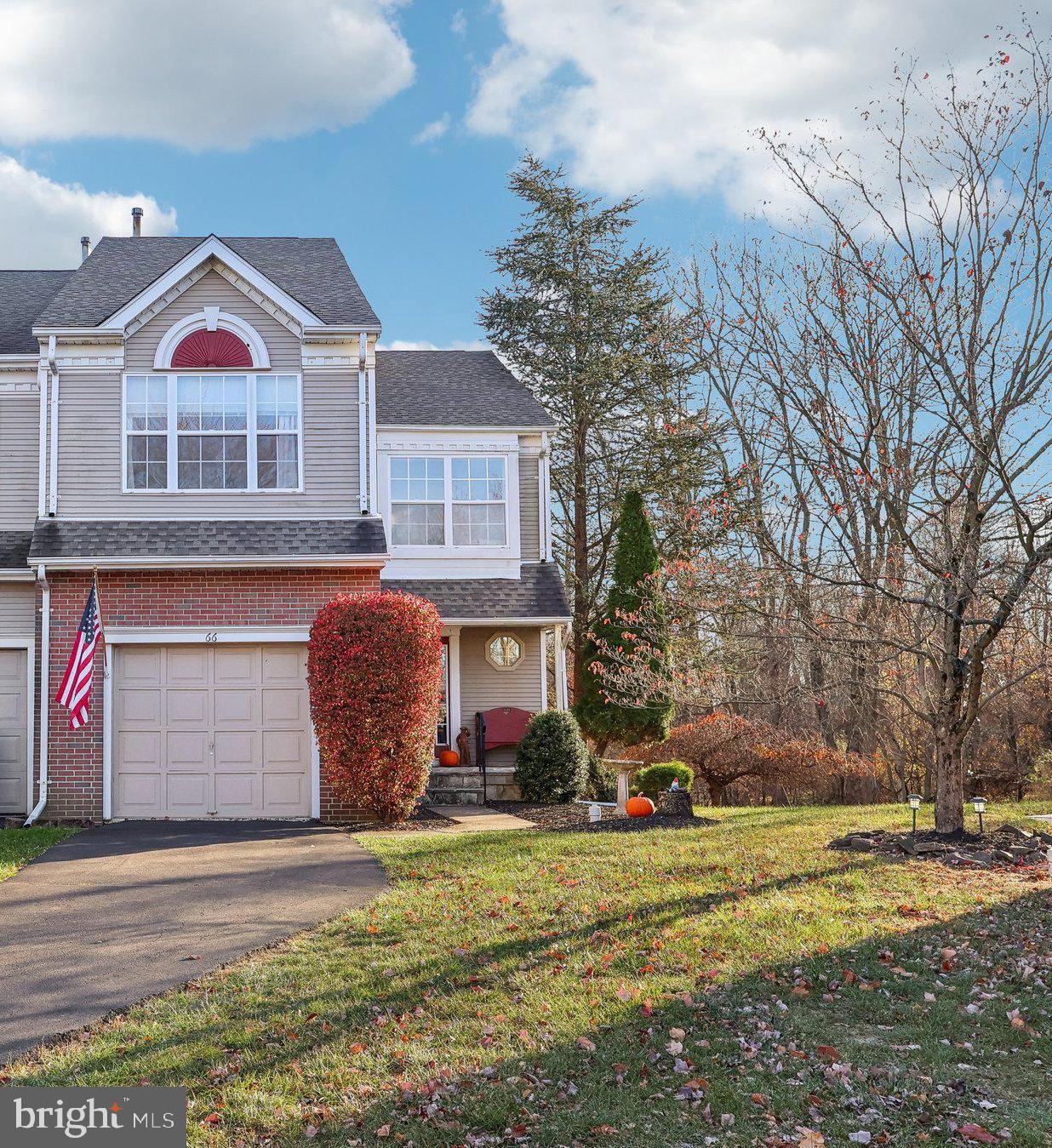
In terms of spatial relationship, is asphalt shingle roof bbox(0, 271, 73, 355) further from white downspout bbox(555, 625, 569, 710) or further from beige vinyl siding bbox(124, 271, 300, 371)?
white downspout bbox(555, 625, 569, 710)

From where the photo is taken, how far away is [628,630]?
19.9 meters

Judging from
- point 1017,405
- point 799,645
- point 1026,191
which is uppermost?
point 1026,191

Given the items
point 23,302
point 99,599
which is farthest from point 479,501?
point 23,302

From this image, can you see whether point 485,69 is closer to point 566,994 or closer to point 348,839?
point 348,839

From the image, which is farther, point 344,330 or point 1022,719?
point 1022,719

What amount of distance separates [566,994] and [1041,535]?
750 centimetres

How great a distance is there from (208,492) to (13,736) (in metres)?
4.60

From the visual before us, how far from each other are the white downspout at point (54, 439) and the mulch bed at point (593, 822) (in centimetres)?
767

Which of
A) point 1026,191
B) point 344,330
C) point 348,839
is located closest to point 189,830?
point 348,839

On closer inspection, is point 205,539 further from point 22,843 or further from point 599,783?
point 599,783

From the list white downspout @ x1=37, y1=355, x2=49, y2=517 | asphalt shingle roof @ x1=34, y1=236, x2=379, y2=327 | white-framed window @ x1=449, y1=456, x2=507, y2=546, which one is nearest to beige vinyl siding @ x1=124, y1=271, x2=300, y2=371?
asphalt shingle roof @ x1=34, y1=236, x2=379, y2=327

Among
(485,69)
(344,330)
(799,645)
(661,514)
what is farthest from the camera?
(661,514)

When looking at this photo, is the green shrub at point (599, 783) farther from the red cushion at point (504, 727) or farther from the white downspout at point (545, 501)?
the white downspout at point (545, 501)

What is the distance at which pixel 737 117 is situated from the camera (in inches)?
488
